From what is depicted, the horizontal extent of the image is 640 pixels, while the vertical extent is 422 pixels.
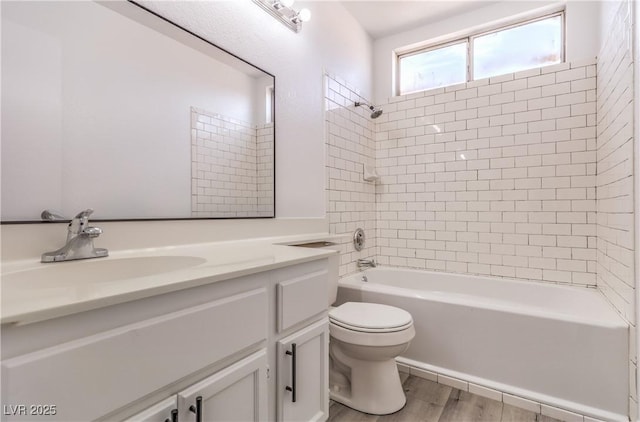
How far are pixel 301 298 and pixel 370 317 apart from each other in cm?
69

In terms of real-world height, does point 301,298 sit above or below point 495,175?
below

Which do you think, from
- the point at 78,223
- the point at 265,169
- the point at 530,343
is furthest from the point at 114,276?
the point at 530,343

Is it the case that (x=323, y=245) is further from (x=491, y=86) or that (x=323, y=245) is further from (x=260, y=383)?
(x=491, y=86)

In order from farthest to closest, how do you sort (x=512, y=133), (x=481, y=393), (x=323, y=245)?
1. (x=512, y=133)
2. (x=323, y=245)
3. (x=481, y=393)

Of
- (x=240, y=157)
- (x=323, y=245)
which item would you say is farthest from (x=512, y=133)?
(x=240, y=157)

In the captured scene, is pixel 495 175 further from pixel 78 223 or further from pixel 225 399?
pixel 78 223

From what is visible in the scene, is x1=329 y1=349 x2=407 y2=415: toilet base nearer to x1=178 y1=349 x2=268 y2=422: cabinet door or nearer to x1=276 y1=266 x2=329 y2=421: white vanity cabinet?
x1=276 y1=266 x2=329 y2=421: white vanity cabinet

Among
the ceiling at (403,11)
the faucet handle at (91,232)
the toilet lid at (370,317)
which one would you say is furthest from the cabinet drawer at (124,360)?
the ceiling at (403,11)

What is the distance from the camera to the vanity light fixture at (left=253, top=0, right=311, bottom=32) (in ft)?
5.82

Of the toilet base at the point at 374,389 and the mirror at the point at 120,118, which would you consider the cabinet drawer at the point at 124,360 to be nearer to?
the mirror at the point at 120,118

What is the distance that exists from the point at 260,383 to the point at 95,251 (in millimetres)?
690

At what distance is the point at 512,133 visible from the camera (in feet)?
8.11

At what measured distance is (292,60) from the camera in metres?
2.03

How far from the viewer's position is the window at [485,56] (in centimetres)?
245
